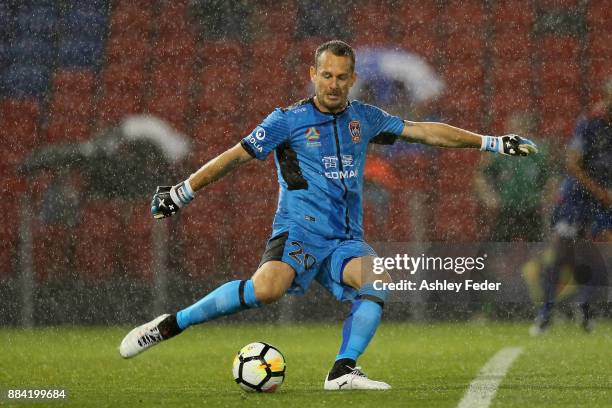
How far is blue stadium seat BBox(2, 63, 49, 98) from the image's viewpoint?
12.7m

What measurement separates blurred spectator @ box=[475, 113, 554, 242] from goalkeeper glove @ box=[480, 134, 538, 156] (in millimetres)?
4802

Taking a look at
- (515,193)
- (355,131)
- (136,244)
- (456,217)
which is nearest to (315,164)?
(355,131)

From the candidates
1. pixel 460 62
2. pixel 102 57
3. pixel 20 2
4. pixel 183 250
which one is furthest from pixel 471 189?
pixel 20 2

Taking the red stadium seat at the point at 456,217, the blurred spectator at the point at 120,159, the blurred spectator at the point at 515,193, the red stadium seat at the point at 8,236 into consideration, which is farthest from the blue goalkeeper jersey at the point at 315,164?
the red stadium seat at the point at 456,217

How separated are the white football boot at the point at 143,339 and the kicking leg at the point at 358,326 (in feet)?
2.48

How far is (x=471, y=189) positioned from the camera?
11625mm

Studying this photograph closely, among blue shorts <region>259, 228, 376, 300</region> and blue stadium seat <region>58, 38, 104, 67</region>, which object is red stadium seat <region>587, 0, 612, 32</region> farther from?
blue shorts <region>259, 228, 376, 300</region>

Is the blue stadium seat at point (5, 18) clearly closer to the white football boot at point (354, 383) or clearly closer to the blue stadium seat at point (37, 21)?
the blue stadium seat at point (37, 21)

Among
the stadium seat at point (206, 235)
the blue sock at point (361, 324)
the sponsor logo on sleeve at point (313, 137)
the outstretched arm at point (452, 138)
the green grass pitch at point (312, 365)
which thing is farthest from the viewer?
the stadium seat at point (206, 235)

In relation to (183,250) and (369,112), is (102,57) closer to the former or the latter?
(183,250)

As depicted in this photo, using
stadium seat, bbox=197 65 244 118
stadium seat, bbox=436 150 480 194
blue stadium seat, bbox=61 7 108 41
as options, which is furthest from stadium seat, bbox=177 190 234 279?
blue stadium seat, bbox=61 7 108 41

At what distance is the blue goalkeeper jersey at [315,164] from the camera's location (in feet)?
15.9

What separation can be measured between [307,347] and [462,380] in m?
2.45

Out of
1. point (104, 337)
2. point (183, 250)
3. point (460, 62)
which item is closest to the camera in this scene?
point (104, 337)
